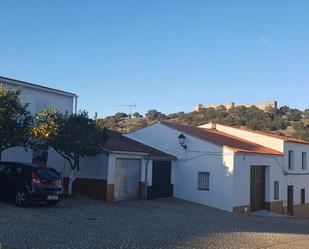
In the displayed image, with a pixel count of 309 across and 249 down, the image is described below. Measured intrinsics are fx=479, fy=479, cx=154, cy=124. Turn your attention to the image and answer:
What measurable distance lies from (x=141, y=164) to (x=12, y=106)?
386 inches

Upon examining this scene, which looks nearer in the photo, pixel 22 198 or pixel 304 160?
pixel 22 198

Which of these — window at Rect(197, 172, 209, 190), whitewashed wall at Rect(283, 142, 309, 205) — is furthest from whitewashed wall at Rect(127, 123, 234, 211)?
whitewashed wall at Rect(283, 142, 309, 205)

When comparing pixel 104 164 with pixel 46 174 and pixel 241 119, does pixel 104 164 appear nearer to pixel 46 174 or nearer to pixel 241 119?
pixel 46 174

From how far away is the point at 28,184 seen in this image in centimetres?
1827

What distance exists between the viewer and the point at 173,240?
1386 centimetres

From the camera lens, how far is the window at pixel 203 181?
30.1 meters

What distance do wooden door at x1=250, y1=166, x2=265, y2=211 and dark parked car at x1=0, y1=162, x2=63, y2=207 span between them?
1648cm

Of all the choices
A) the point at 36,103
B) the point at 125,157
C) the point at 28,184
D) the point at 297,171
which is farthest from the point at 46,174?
the point at 297,171

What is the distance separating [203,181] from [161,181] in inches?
111

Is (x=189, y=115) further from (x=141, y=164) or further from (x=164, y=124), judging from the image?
(x=141, y=164)

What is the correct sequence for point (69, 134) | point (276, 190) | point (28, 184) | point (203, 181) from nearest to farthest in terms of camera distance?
point (28, 184), point (69, 134), point (203, 181), point (276, 190)

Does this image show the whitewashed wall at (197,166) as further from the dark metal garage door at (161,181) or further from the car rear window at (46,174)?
the car rear window at (46,174)

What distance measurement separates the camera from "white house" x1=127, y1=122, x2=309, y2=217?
29.3 m

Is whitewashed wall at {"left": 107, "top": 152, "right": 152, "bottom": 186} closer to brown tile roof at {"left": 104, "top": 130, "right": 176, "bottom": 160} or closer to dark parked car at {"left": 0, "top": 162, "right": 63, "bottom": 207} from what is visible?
brown tile roof at {"left": 104, "top": 130, "right": 176, "bottom": 160}
